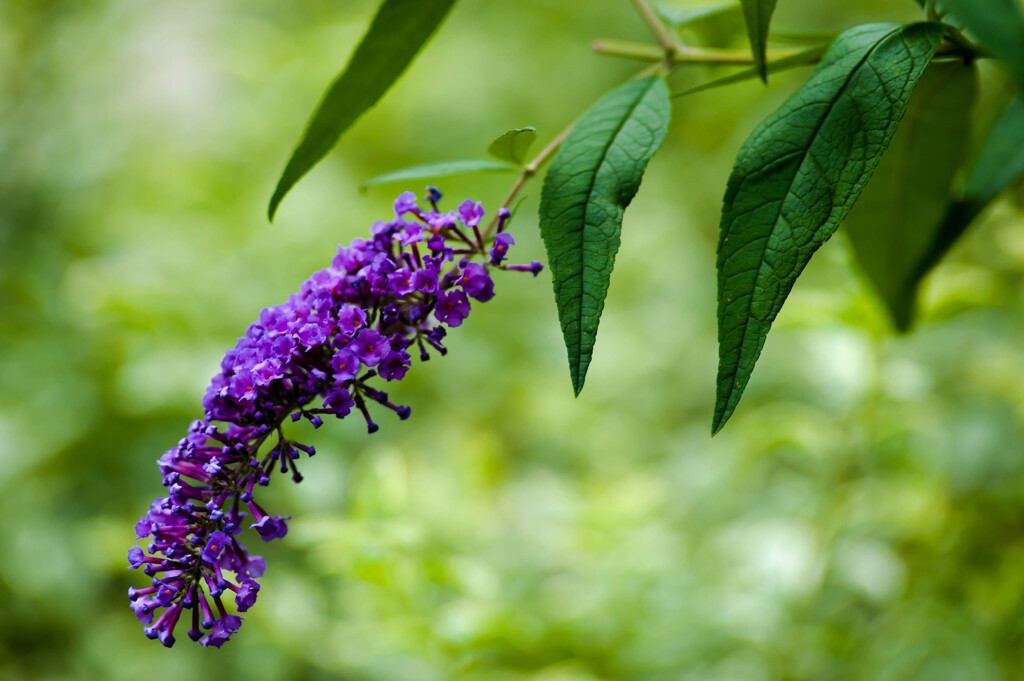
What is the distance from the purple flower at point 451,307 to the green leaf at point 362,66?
162 mm

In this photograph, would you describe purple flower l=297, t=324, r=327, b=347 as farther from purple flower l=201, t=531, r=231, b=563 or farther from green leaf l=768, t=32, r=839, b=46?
green leaf l=768, t=32, r=839, b=46

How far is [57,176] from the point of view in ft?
7.71

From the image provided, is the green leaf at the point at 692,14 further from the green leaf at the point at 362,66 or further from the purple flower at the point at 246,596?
the purple flower at the point at 246,596

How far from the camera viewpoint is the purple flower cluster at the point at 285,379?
67 centimetres

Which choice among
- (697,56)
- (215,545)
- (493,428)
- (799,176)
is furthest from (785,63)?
(493,428)

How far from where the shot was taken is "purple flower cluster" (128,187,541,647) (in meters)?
0.67

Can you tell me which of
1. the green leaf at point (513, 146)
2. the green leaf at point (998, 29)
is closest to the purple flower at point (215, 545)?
the green leaf at point (513, 146)

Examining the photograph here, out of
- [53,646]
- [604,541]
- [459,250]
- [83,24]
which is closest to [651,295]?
[604,541]

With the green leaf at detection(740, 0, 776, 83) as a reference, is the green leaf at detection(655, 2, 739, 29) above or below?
above

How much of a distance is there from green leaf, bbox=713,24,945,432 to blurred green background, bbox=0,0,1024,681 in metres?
0.34

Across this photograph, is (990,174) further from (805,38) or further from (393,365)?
(393,365)

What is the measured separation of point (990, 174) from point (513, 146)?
0.54 meters

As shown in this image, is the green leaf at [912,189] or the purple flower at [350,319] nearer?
the purple flower at [350,319]

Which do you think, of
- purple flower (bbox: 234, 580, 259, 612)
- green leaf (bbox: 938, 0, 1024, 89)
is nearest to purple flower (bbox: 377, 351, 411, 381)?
purple flower (bbox: 234, 580, 259, 612)
